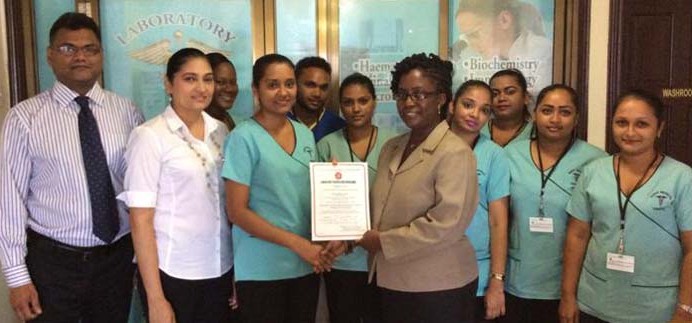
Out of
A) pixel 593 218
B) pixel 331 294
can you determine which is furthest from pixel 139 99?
pixel 593 218

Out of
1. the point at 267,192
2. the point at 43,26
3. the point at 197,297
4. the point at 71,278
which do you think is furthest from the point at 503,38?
the point at 43,26

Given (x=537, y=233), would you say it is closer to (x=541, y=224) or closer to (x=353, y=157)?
(x=541, y=224)

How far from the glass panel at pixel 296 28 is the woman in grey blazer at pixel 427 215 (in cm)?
143

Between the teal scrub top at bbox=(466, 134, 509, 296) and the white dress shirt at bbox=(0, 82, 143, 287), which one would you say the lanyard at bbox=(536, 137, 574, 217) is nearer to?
the teal scrub top at bbox=(466, 134, 509, 296)

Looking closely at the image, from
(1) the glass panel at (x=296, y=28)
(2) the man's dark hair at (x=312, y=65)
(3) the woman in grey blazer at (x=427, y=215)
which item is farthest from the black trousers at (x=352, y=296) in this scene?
(1) the glass panel at (x=296, y=28)

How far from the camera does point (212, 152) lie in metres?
2.06

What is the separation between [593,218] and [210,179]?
→ 4.72 ft

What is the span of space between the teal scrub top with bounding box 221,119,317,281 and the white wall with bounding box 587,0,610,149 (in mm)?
1771

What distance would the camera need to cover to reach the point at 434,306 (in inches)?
69.2

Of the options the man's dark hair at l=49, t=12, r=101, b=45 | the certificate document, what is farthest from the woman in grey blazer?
the man's dark hair at l=49, t=12, r=101, b=45

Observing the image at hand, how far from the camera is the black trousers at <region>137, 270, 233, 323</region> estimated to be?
197 centimetres

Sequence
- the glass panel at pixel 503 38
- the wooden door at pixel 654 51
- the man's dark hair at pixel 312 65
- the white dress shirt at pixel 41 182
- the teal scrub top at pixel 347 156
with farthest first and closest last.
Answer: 1. the glass panel at pixel 503 38
2. the wooden door at pixel 654 51
3. the man's dark hair at pixel 312 65
4. the teal scrub top at pixel 347 156
5. the white dress shirt at pixel 41 182

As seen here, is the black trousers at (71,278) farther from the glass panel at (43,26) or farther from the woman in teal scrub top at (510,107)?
the woman in teal scrub top at (510,107)

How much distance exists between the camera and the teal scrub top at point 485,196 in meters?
2.19
